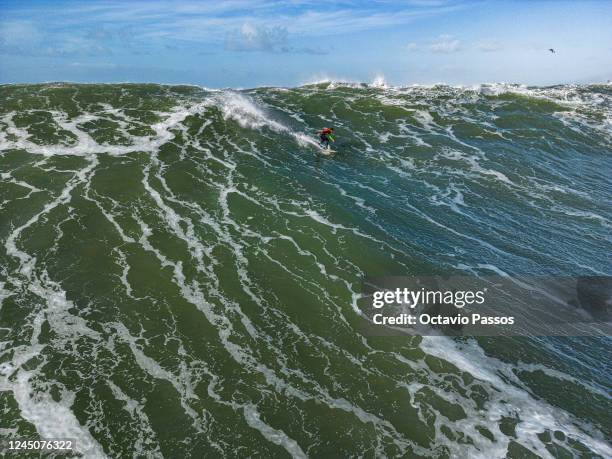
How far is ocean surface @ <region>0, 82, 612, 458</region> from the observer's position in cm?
1327

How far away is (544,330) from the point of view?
17969 millimetres

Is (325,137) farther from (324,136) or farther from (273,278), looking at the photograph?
(273,278)

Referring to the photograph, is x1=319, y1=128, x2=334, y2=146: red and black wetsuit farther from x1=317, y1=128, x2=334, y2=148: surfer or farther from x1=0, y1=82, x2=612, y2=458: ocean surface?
x1=0, y1=82, x2=612, y2=458: ocean surface

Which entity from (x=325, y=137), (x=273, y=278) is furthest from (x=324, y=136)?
(x=273, y=278)

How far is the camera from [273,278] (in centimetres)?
2064

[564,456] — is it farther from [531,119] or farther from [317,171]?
[531,119]

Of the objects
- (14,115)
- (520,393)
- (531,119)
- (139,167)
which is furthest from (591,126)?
(14,115)

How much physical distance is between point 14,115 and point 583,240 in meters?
52.0

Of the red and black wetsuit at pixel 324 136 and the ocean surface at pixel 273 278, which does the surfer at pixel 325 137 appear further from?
the ocean surface at pixel 273 278

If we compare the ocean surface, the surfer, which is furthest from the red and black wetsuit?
the ocean surface

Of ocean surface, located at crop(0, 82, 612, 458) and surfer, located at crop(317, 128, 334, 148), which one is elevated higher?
surfer, located at crop(317, 128, 334, 148)

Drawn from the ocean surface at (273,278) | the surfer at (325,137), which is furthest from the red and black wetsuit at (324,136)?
the ocean surface at (273,278)

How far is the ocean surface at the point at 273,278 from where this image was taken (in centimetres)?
1327

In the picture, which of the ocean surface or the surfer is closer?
the ocean surface
